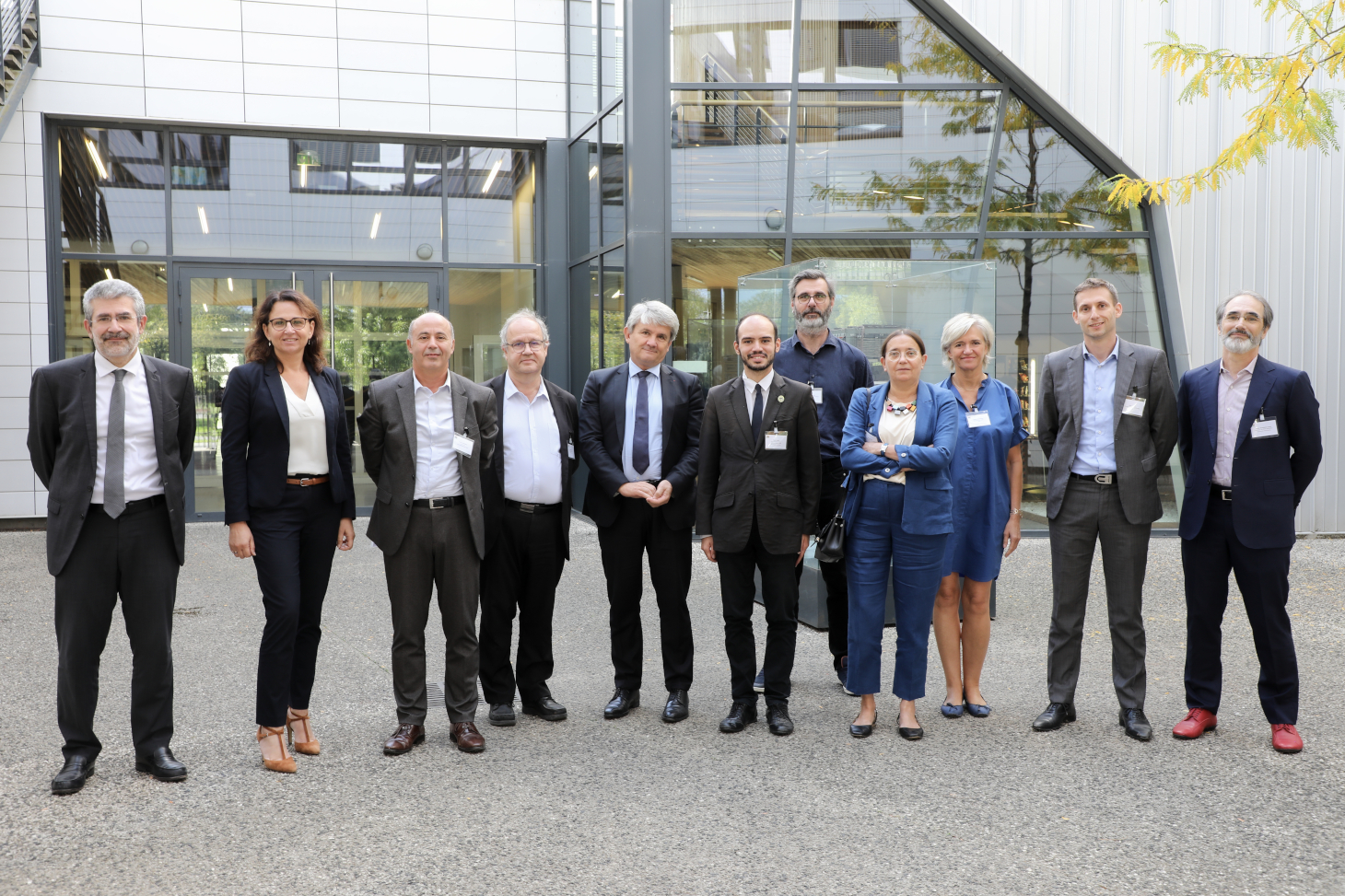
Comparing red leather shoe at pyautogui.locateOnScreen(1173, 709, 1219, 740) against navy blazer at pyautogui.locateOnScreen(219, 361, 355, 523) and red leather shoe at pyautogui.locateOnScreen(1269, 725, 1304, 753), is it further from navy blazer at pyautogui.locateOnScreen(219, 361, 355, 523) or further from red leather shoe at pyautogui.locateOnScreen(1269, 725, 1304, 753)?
navy blazer at pyautogui.locateOnScreen(219, 361, 355, 523)

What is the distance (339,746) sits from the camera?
440cm

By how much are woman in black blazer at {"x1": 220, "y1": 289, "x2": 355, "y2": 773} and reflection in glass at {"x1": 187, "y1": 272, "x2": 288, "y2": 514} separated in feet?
25.5

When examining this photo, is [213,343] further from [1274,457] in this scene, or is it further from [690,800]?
[1274,457]

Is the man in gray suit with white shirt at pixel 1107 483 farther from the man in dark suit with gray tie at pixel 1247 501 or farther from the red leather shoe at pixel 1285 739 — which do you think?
the red leather shoe at pixel 1285 739

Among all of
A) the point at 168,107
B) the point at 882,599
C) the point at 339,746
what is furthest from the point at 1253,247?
the point at 168,107

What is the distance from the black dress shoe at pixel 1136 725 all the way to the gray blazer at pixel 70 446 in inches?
157

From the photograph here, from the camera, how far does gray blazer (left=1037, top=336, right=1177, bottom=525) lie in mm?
4559

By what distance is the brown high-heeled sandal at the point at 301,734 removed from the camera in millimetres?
4297

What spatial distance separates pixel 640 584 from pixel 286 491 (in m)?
1.64

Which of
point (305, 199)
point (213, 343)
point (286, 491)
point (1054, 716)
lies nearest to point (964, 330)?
point (1054, 716)

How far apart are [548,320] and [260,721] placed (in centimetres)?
860

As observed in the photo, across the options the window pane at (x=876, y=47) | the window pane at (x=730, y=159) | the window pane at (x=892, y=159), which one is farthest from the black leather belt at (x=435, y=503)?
the window pane at (x=876, y=47)

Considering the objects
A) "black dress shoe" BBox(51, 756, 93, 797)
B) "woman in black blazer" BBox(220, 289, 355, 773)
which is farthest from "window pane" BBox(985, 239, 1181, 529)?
"black dress shoe" BBox(51, 756, 93, 797)

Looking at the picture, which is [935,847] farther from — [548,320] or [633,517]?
[548,320]
